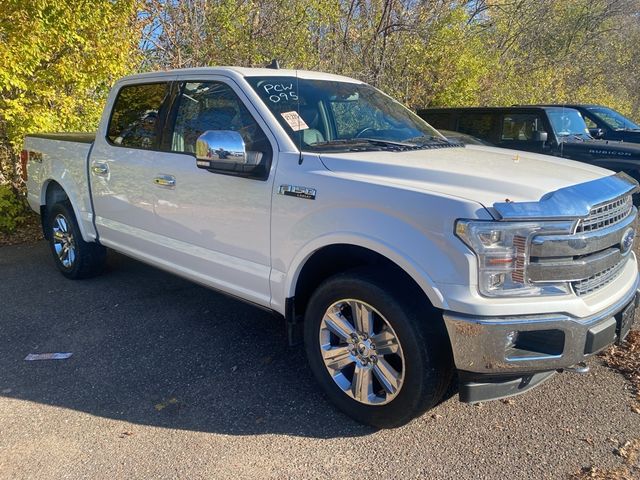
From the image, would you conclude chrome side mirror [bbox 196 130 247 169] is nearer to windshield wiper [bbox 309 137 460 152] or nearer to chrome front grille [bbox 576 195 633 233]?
windshield wiper [bbox 309 137 460 152]

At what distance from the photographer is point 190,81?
4008mm

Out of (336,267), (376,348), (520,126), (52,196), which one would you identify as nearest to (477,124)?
(520,126)

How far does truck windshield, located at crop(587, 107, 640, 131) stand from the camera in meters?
10.3

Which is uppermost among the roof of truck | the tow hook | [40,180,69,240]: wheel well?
the roof of truck

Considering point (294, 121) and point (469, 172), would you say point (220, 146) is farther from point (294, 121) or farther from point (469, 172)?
point (469, 172)

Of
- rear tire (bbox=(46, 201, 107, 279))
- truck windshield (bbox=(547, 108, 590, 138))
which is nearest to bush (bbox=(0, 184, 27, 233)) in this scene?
rear tire (bbox=(46, 201, 107, 279))

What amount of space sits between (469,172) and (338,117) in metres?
1.30

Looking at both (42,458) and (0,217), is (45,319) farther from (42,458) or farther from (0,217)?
(0,217)

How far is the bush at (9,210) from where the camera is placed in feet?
23.8

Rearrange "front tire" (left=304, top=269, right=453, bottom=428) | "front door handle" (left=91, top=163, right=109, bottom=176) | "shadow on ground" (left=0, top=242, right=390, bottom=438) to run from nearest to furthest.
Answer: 1. "front tire" (left=304, top=269, right=453, bottom=428)
2. "shadow on ground" (left=0, top=242, right=390, bottom=438)
3. "front door handle" (left=91, top=163, right=109, bottom=176)

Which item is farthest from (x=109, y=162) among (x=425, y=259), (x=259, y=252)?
(x=425, y=259)

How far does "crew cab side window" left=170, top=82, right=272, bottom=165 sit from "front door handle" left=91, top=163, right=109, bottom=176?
96 centimetres

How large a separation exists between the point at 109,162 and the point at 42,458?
2.60 m

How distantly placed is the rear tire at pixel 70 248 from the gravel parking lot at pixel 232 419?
1.11 m
